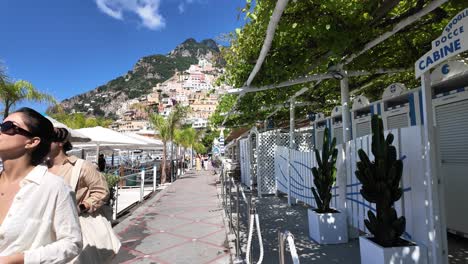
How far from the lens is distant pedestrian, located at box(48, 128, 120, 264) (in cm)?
252

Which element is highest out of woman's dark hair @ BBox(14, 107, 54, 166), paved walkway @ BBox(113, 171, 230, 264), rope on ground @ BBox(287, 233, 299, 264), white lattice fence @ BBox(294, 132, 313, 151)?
white lattice fence @ BBox(294, 132, 313, 151)

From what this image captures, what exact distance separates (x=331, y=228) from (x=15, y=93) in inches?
398

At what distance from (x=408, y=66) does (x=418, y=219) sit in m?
4.17

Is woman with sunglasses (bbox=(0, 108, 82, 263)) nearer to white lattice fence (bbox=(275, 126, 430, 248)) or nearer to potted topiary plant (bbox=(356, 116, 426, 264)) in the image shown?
potted topiary plant (bbox=(356, 116, 426, 264))

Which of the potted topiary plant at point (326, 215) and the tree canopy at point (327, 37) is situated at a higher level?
the tree canopy at point (327, 37)

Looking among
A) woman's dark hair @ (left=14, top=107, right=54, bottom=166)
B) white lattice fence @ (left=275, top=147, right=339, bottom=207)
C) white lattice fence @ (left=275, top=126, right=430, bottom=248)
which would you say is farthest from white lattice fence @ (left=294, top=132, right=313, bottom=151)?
woman's dark hair @ (left=14, top=107, right=54, bottom=166)

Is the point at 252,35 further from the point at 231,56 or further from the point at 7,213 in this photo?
the point at 7,213

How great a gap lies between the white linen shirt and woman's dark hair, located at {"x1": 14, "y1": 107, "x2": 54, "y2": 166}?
84 millimetres

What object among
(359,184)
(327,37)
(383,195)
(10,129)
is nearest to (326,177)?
(359,184)

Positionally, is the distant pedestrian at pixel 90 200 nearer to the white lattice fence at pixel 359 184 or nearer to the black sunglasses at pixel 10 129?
the black sunglasses at pixel 10 129

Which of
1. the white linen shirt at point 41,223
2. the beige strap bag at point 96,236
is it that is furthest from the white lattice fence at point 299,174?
the white linen shirt at point 41,223

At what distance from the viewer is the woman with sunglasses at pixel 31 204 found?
1578 mm

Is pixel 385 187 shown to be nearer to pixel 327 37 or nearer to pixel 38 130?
pixel 327 37

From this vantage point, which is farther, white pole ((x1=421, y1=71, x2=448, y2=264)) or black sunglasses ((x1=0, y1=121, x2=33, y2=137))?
white pole ((x1=421, y1=71, x2=448, y2=264))
